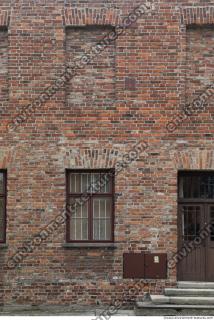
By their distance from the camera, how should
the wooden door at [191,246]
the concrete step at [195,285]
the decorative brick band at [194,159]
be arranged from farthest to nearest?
the wooden door at [191,246] < the decorative brick band at [194,159] < the concrete step at [195,285]

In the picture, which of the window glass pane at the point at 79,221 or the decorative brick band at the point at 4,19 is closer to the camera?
the window glass pane at the point at 79,221

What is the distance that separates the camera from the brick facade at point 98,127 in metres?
14.8

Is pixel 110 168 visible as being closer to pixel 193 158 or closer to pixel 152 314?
pixel 193 158

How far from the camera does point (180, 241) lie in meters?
15.2

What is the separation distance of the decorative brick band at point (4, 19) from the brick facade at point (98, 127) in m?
0.03

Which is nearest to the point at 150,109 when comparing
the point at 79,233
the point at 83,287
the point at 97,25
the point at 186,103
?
the point at 186,103

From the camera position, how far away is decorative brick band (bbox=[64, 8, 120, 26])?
15.2 metres

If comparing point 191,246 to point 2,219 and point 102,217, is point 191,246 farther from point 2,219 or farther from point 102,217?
point 2,219

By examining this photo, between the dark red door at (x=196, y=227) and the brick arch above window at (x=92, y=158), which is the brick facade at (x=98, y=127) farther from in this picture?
the dark red door at (x=196, y=227)

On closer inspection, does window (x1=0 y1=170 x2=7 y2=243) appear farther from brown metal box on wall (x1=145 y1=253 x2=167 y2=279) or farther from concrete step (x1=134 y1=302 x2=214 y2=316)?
concrete step (x1=134 y1=302 x2=214 y2=316)

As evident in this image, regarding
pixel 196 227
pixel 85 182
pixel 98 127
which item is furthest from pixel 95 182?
pixel 196 227

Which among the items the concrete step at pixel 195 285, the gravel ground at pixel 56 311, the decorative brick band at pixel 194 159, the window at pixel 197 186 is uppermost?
the decorative brick band at pixel 194 159

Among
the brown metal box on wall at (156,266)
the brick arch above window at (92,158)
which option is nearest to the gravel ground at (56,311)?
the brown metal box on wall at (156,266)

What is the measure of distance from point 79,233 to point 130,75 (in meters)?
4.08
